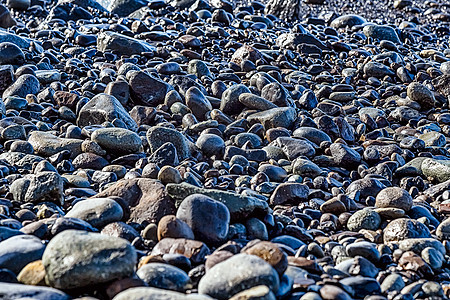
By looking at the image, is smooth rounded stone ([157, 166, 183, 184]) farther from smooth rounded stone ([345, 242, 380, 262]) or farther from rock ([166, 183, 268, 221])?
smooth rounded stone ([345, 242, 380, 262])

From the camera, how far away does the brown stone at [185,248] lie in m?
2.74

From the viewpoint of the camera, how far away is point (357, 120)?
5.69 meters

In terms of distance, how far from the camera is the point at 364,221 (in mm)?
3570

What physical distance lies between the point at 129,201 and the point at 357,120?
3.14m

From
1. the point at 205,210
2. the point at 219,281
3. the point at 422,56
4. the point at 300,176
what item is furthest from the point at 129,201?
the point at 422,56

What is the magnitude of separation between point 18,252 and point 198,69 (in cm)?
416

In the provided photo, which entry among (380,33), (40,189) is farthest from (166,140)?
(380,33)

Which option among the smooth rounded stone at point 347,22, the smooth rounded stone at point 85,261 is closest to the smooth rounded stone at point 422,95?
the smooth rounded stone at point 347,22

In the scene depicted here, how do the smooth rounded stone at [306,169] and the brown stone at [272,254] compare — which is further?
the smooth rounded stone at [306,169]

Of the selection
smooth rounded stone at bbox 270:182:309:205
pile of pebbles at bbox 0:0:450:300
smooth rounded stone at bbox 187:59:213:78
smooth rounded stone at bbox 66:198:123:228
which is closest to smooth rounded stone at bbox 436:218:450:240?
pile of pebbles at bbox 0:0:450:300

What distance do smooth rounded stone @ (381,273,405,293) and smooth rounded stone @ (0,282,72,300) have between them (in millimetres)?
1531

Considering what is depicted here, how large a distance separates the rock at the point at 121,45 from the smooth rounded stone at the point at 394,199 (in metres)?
4.16

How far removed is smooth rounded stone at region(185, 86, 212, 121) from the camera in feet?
18.1

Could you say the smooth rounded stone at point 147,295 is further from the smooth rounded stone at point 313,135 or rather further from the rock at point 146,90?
the rock at point 146,90
